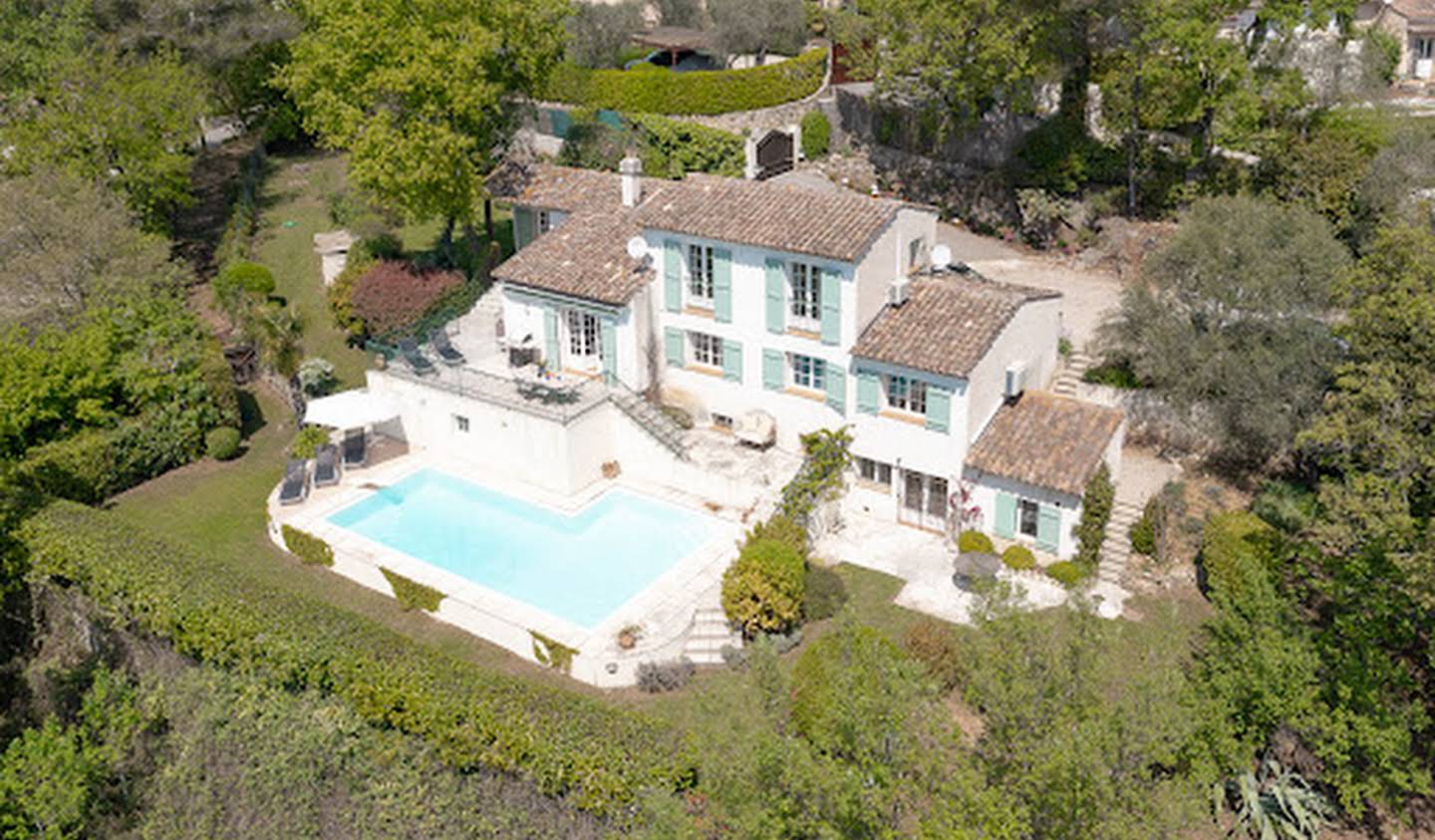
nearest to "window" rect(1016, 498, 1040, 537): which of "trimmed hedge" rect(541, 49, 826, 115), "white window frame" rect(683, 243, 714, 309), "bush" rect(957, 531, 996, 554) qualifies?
"bush" rect(957, 531, 996, 554)

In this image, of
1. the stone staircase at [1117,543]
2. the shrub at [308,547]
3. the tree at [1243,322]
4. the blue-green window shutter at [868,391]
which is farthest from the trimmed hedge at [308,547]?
the tree at [1243,322]

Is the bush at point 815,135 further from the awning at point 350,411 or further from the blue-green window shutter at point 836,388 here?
the awning at point 350,411

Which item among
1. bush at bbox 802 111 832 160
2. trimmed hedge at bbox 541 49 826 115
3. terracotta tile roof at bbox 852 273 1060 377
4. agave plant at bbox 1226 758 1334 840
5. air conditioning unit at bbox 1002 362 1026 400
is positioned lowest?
agave plant at bbox 1226 758 1334 840

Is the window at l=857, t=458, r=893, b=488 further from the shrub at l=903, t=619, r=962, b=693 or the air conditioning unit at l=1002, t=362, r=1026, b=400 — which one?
the shrub at l=903, t=619, r=962, b=693

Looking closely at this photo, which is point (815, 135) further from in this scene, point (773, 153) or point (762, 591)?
point (762, 591)

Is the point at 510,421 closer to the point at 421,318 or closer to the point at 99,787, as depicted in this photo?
the point at 421,318
